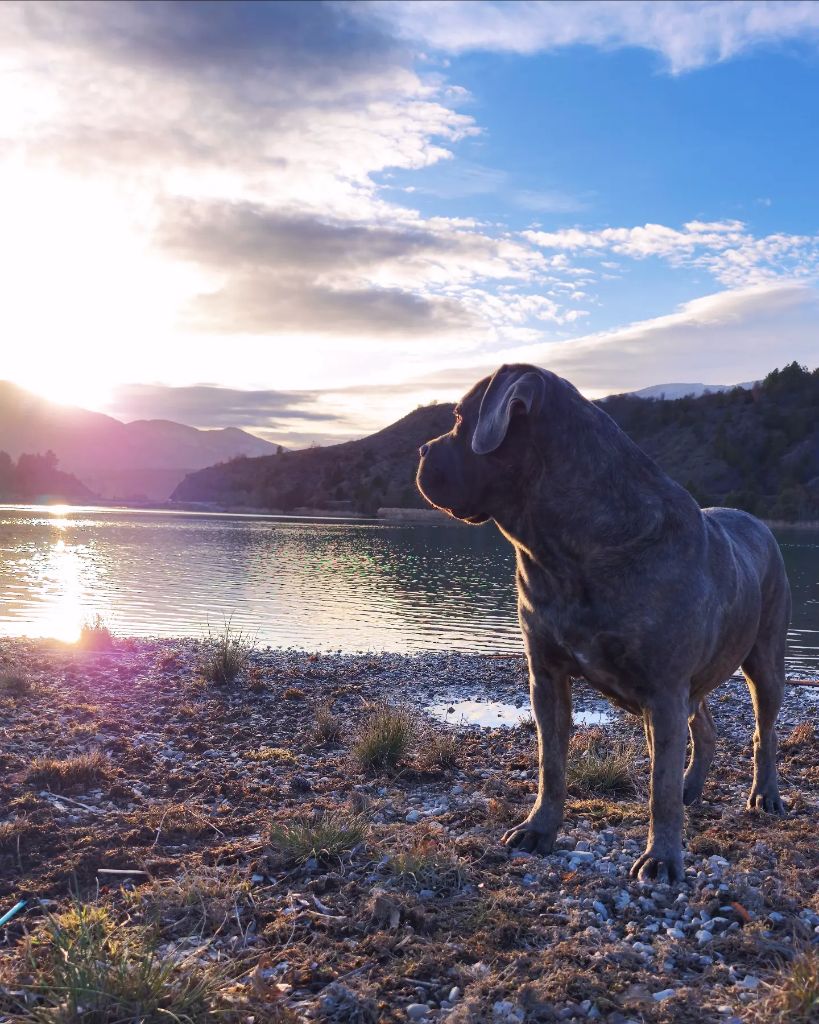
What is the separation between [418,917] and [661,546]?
2.33 meters

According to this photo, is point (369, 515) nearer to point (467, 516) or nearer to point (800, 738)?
point (800, 738)

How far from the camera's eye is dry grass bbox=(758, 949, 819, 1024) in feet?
9.87

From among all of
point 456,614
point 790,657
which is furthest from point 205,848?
point 456,614

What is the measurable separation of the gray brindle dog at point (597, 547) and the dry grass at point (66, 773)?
388 centimetres

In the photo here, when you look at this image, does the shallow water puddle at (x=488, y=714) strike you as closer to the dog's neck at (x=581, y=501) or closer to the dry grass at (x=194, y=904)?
the dog's neck at (x=581, y=501)

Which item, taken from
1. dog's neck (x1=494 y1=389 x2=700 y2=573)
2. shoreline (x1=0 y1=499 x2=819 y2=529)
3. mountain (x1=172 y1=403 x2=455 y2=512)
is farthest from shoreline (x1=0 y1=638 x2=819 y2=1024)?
mountain (x1=172 y1=403 x2=455 y2=512)

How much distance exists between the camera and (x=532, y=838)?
5.22m

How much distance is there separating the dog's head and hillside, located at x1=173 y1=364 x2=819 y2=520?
6302 centimetres

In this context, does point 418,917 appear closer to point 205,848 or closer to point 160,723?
point 205,848

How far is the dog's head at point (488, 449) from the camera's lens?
4.56 meters

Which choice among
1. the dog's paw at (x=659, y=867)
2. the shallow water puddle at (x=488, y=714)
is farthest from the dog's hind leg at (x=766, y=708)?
the shallow water puddle at (x=488, y=714)

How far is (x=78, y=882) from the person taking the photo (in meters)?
4.56

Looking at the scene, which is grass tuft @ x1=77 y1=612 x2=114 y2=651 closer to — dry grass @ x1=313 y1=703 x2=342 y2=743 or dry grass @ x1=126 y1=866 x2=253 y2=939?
dry grass @ x1=313 y1=703 x2=342 y2=743

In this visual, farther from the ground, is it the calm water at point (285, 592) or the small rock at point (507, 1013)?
the small rock at point (507, 1013)
